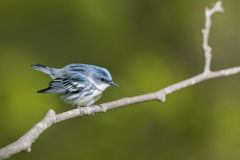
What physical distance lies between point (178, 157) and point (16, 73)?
1.63 m

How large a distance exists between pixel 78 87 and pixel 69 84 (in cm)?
10

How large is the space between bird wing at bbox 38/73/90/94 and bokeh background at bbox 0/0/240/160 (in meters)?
2.07

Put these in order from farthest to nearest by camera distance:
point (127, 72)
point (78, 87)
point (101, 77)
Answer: point (127, 72)
point (78, 87)
point (101, 77)

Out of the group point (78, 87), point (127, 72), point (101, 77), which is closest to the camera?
point (101, 77)

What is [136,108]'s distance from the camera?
639 cm

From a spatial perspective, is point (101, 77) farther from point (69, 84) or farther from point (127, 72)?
point (127, 72)

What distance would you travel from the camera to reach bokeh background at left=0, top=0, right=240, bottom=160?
600 centimetres

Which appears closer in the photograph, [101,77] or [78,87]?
[101,77]

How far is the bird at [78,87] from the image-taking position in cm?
365

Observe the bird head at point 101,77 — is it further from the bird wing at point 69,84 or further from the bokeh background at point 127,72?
the bokeh background at point 127,72

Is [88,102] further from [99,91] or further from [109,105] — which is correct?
[109,105]

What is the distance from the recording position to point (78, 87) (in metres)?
3.77

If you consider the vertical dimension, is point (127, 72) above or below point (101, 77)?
above

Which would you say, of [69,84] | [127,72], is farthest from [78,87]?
[127,72]
